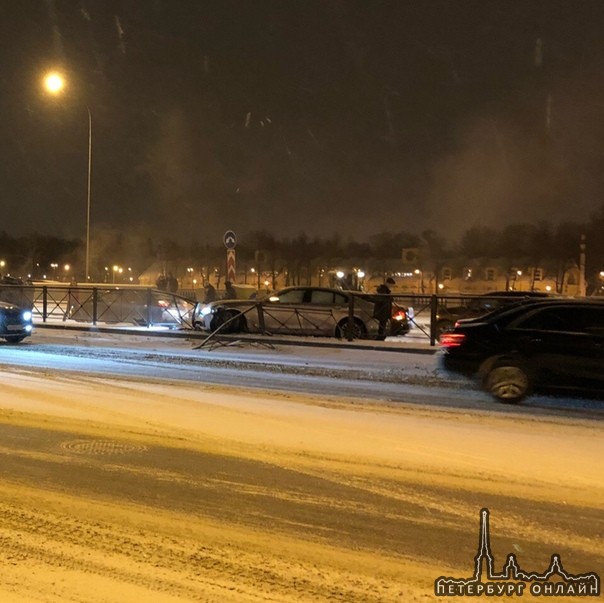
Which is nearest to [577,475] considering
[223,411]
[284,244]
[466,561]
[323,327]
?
[466,561]

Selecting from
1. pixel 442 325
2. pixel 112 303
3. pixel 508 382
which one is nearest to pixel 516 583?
pixel 508 382

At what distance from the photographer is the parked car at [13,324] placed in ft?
57.6

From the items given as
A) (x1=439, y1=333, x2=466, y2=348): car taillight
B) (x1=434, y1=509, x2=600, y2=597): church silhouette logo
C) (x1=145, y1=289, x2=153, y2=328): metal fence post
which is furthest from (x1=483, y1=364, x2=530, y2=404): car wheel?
(x1=145, y1=289, x2=153, y2=328): metal fence post

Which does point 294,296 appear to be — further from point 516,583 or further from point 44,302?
point 516,583

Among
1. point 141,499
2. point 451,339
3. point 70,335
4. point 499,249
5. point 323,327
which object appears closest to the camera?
point 141,499

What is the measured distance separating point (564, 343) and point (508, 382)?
0.99 meters

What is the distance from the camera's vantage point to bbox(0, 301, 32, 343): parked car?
17.6 metres

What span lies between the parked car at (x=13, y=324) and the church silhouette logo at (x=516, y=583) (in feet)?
52.6

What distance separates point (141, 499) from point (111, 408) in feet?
12.5

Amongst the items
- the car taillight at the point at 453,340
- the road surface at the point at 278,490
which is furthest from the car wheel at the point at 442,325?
the car taillight at the point at 453,340

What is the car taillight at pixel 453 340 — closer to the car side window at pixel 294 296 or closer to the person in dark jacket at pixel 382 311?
the person in dark jacket at pixel 382 311

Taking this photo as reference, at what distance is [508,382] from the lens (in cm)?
979

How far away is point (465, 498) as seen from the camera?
5.65 m

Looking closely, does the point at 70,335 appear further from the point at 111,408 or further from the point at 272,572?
the point at 272,572
